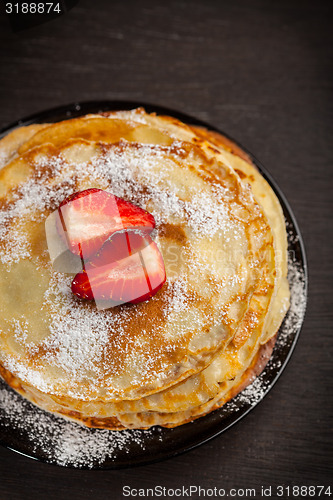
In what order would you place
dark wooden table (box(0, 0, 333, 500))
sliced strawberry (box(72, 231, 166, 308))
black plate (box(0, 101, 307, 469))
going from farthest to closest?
dark wooden table (box(0, 0, 333, 500)) < black plate (box(0, 101, 307, 469)) < sliced strawberry (box(72, 231, 166, 308))

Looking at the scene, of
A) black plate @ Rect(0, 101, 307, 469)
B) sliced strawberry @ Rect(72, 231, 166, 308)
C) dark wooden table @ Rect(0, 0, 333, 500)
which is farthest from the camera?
dark wooden table @ Rect(0, 0, 333, 500)

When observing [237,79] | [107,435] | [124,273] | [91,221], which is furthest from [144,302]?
[237,79]

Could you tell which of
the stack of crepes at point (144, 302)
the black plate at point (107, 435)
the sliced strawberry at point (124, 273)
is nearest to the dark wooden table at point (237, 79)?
the black plate at point (107, 435)

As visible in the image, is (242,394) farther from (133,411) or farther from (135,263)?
(135,263)

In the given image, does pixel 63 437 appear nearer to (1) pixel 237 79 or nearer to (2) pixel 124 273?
(2) pixel 124 273

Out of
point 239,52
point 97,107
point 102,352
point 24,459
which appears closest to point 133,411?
point 102,352

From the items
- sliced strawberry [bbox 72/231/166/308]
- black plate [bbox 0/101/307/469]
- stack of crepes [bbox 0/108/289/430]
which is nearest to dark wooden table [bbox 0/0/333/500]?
black plate [bbox 0/101/307/469]

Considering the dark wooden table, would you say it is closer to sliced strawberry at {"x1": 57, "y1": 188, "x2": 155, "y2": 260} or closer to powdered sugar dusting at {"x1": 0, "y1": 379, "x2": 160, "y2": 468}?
powdered sugar dusting at {"x1": 0, "y1": 379, "x2": 160, "y2": 468}
